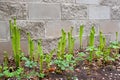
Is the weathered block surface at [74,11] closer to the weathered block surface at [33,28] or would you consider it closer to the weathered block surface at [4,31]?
the weathered block surface at [33,28]

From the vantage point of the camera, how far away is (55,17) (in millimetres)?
2998

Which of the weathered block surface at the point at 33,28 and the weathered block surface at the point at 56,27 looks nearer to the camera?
the weathered block surface at the point at 33,28

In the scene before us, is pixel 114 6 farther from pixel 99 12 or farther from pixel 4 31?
pixel 4 31

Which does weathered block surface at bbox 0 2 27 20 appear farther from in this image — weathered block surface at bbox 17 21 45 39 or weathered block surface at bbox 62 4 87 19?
weathered block surface at bbox 62 4 87 19

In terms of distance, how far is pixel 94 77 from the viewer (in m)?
2.54

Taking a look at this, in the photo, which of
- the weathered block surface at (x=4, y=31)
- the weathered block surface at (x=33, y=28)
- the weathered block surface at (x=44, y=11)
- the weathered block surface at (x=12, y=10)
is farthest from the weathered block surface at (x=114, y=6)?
the weathered block surface at (x=4, y=31)

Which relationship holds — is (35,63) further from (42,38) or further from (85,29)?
(85,29)

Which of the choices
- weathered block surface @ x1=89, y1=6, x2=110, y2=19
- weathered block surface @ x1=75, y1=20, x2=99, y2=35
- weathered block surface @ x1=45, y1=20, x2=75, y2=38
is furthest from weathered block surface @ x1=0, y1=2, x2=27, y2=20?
weathered block surface @ x1=89, y1=6, x2=110, y2=19

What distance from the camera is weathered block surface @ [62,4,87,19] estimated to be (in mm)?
3041

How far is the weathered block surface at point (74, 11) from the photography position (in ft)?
9.98

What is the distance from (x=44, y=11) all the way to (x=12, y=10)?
1.20 ft

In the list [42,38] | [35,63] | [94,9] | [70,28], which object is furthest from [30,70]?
[94,9]

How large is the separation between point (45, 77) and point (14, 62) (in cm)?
44

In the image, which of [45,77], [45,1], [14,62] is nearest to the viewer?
[45,77]
